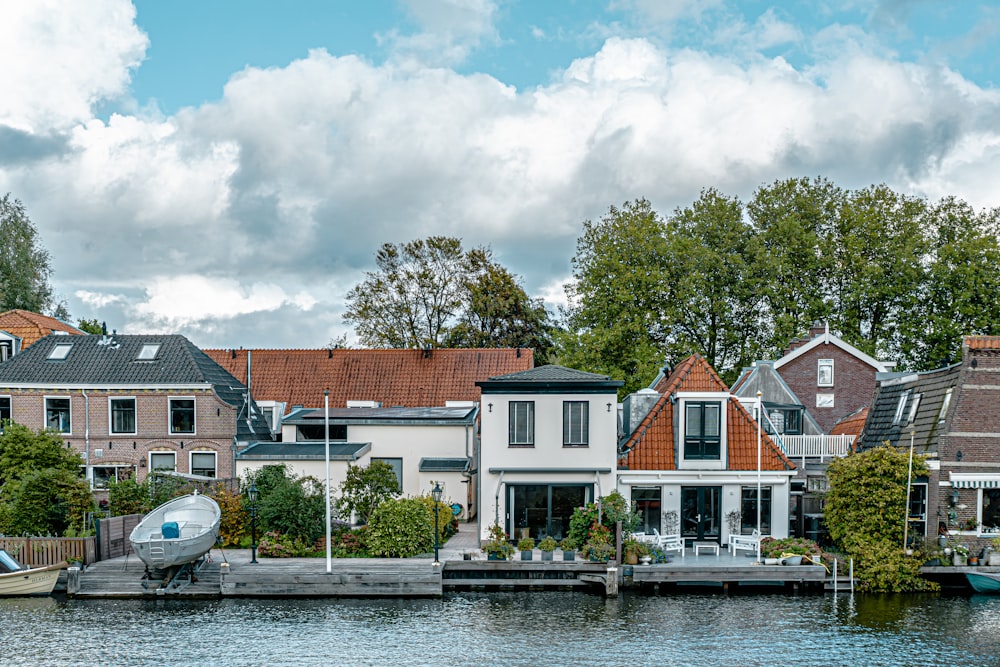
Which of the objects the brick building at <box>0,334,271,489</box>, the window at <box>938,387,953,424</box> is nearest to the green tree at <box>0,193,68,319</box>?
the brick building at <box>0,334,271,489</box>

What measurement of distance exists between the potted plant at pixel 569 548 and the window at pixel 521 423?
3150 mm

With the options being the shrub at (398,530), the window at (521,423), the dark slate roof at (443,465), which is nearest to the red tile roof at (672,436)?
the window at (521,423)

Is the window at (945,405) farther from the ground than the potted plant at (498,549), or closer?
farther from the ground

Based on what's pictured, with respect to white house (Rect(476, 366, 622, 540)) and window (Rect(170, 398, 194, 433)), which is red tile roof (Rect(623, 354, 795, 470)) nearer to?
white house (Rect(476, 366, 622, 540))

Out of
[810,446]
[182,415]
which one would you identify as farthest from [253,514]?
[810,446]

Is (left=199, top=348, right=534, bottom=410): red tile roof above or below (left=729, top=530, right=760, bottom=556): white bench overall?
above

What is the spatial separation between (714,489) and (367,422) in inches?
499

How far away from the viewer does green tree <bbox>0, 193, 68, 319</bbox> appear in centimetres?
5422

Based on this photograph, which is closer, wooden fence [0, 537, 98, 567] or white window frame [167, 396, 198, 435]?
wooden fence [0, 537, 98, 567]

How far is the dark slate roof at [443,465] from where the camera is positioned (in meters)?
33.8

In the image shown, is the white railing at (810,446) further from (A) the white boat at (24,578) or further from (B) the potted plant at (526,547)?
(A) the white boat at (24,578)

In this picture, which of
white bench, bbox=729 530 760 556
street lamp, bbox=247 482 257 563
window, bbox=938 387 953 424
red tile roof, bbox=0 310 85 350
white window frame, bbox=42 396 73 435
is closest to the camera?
street lamp, bbox=247 482 257 563

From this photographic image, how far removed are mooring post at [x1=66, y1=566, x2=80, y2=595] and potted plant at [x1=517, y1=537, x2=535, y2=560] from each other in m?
11.7

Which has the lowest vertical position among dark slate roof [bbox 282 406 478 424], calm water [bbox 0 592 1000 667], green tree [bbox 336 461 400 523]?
calm water [bbox 0 592 1000 667]
